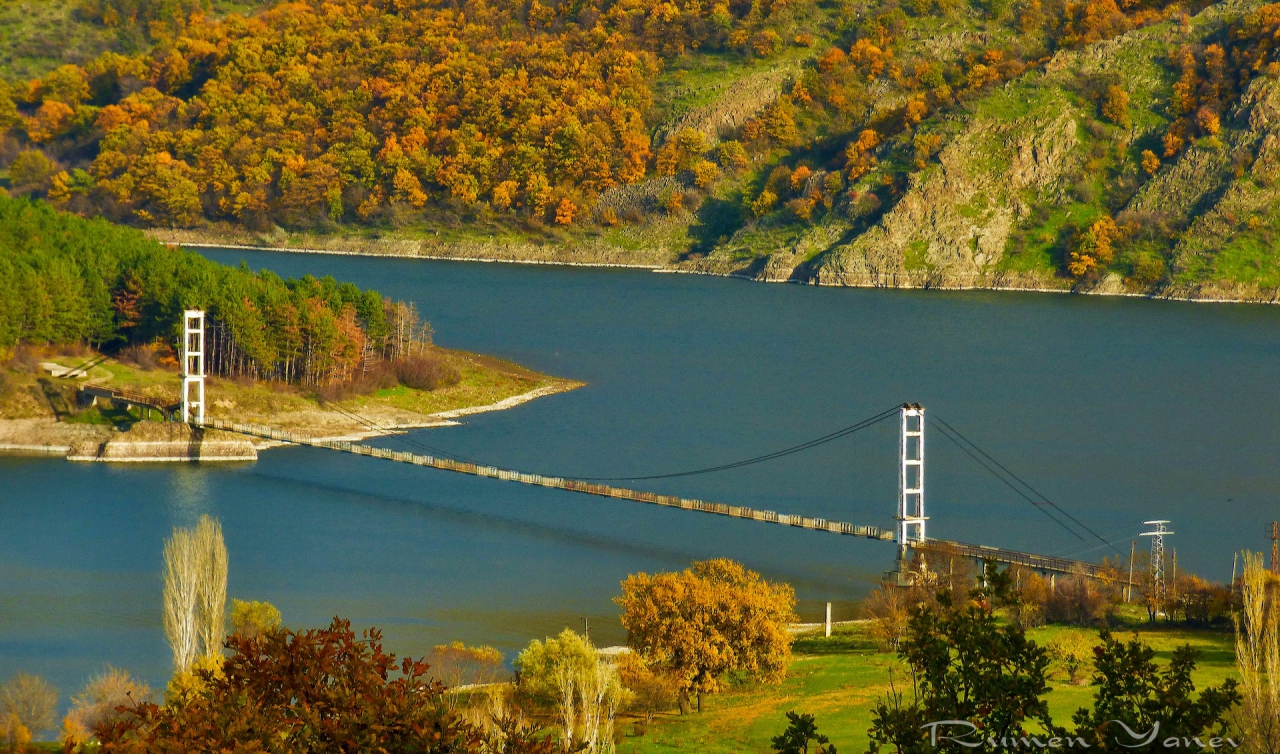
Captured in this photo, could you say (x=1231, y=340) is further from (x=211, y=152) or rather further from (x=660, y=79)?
(x=211, y=152)

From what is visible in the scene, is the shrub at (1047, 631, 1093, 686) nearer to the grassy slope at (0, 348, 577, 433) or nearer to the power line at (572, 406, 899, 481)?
the power line at (572, 406, 899, 481)

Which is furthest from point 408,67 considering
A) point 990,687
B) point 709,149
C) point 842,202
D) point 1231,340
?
point 990,687

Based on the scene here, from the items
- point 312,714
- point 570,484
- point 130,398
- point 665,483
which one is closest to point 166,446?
point 130,398

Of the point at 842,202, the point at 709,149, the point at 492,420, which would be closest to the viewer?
the point at 492,420

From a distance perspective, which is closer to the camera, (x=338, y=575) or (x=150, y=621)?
(x=150, y=621)

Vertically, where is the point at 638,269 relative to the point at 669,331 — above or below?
above

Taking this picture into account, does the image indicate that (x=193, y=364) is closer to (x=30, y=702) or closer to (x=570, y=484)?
(x=570, y=484)

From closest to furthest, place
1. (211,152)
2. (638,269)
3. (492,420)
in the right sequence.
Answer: (492,420)
(638,269)
(211,152)
